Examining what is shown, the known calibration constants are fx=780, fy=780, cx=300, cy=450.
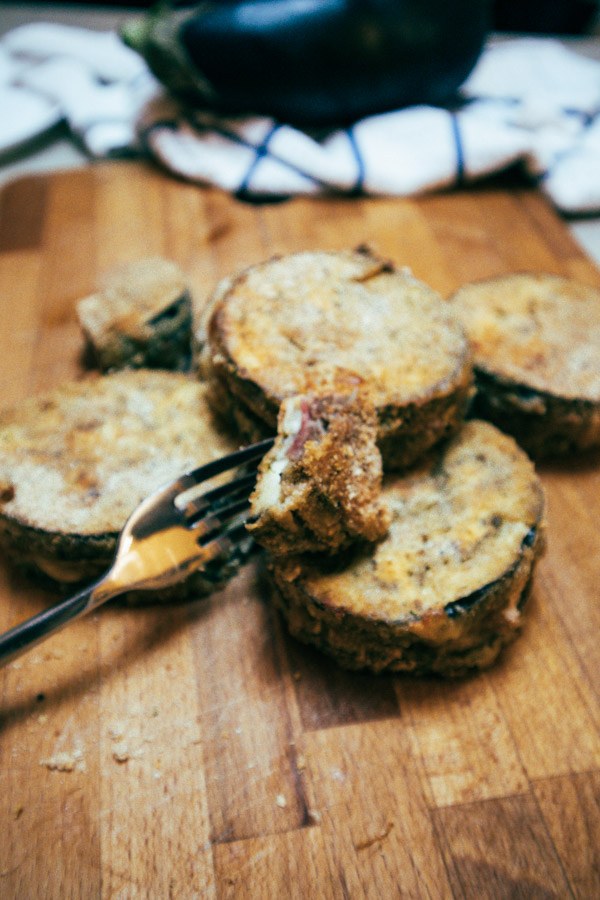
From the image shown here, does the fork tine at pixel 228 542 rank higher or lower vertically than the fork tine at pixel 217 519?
lower

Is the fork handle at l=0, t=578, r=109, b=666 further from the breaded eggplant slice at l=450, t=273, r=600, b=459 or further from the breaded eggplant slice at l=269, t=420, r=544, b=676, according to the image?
the breaded eggplant slice at l=450, t=273, r=600, b=459

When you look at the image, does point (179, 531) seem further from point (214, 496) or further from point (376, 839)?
point (376, 839)

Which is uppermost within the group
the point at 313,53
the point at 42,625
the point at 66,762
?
the point at 313,53

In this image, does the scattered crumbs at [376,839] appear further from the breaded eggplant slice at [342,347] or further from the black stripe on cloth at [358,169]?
the black stripe on cloth at [358,169]

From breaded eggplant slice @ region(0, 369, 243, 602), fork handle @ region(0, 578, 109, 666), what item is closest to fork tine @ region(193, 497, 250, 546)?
breaded eggplant slice @ region(0, 369, 243, 602)

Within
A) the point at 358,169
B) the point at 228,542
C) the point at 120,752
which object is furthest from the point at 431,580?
the point at 358,169

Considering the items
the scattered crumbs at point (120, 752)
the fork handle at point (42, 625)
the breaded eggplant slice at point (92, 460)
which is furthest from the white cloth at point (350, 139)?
the scattered crumbs at point (120, 752)
